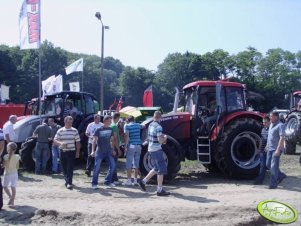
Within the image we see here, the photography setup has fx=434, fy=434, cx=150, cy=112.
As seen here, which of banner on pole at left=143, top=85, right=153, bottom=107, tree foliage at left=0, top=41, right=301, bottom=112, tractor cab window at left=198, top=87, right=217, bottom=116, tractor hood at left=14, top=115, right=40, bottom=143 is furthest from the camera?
tree foliage at left=0, top=41, right=301, bottom=112

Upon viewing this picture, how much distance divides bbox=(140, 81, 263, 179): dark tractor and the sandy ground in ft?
1.89

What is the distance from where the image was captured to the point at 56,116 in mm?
13758

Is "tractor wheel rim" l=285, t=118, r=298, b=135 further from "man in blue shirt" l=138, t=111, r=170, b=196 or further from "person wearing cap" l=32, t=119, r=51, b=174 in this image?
"person wearing cap" l=32, t=119, r=51, b=174

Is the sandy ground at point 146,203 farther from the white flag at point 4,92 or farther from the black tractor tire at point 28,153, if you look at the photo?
the white flag at point 4,92

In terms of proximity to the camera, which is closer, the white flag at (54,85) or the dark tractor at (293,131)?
the dark tractor at (293,131)

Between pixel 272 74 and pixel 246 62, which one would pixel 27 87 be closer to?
pixel 246 62

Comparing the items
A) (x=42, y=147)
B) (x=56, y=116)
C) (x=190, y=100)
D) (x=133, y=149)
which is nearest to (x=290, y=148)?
(x=190, y=100)

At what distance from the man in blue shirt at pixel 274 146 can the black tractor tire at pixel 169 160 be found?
2.10 meters

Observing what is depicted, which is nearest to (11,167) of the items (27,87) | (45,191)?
(45,191)

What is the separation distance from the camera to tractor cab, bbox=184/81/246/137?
36.6ft

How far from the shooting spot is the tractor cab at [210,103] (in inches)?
439

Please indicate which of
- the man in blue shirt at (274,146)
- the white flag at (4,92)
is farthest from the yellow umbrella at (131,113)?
the man in blue shirt at (274,146)

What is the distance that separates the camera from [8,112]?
969 inches

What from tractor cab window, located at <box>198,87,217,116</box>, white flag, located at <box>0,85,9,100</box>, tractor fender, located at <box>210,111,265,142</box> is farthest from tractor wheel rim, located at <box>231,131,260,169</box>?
white flag, located at <box>0,85,9,100</box>
